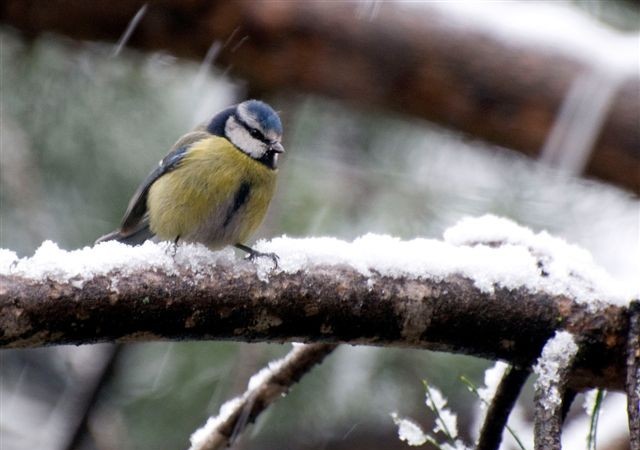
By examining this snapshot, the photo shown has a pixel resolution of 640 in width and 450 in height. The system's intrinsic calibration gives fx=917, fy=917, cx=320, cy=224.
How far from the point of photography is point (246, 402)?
176cm

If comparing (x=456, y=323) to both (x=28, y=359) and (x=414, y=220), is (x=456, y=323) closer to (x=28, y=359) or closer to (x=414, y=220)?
(x=414, y=220)

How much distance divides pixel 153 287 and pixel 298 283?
23 cm

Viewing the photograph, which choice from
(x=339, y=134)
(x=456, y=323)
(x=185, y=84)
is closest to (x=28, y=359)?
(x=185, y=84)

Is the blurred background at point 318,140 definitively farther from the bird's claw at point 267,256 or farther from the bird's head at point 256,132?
the bird's claw at point 267,256

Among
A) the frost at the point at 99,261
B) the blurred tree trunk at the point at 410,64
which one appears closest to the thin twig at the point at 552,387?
the frost at the point at 99,261

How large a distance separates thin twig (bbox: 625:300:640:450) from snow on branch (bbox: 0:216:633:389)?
2cm

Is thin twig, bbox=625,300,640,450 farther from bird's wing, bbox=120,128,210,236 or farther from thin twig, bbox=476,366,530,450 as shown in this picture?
bird's wing, bbox=120,128,210,236

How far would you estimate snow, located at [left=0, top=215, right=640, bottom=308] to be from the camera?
1381 millimetres

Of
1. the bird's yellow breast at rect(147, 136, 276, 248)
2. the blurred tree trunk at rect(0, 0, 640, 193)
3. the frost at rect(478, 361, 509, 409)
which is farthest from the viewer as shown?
the blurred tree trunk at rect(0, 0, 640, 193)

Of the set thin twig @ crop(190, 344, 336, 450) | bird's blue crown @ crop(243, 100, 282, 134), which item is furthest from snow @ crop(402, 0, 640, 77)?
thin twig @ crop(190, 344, 336, 450)

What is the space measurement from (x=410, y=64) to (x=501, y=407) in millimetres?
2036

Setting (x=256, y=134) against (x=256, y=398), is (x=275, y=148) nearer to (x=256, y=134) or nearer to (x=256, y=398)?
(x=256, y=134)

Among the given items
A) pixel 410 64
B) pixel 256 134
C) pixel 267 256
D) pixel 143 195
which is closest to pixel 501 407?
pixel 267 256

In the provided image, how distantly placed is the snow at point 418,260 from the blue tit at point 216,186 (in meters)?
0.59
